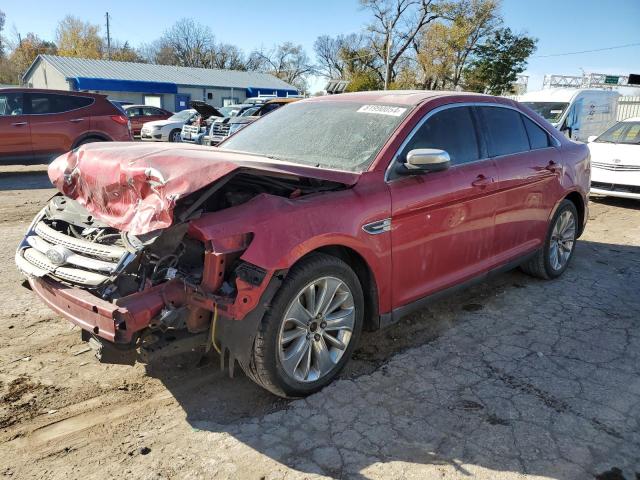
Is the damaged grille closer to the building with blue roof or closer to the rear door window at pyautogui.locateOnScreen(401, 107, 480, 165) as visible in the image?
the rear door window at pyautogui.locateOnScreen(401, 107, 480, 165)

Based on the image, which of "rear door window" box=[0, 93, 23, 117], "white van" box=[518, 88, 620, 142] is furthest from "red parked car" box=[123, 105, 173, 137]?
"white van" box=[518, 88, 620, 142]

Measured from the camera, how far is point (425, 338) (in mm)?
3908

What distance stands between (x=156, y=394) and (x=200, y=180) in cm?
138

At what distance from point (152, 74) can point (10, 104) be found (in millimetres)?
35088

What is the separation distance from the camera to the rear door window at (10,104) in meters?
11.1

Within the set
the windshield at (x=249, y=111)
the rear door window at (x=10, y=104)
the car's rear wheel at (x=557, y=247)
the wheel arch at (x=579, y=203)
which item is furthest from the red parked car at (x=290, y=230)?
the windshield at (x=249, y=111)

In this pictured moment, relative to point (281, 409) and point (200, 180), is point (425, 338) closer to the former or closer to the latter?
point (281, 409)

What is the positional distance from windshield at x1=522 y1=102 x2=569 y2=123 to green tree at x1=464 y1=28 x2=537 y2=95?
92.8ft

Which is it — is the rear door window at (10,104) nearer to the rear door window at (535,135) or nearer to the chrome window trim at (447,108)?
the chrome window trim at (447,108)

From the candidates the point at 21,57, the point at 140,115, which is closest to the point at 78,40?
the point at 21,57

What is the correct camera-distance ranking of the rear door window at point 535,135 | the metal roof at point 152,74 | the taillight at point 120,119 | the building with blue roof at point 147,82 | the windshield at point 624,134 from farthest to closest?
the metal roof at point 152,74 < the building with blue roof at point 147,82 < the taillight at point 120,119 < the windshield at point 624,134 < the rear door window at point 535,135

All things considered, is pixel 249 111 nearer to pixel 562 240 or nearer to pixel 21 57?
pixel 562 240

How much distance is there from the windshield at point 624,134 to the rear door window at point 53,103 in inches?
449

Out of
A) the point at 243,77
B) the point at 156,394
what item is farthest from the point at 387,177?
the point at 243,77
